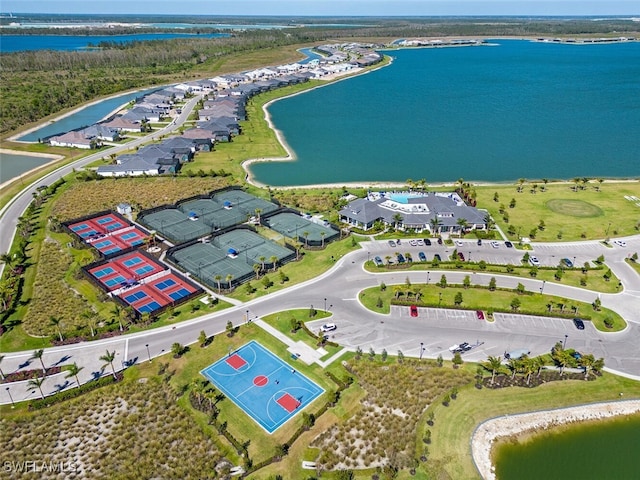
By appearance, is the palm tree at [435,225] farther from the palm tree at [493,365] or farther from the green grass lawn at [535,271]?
the palm tree at [493,365]

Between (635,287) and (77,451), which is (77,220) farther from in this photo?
(635,287)

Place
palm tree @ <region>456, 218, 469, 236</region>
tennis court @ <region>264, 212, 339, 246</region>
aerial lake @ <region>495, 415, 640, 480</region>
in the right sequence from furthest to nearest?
palm tree @ <region>456, 218, 469, 236</region>
tennis court @ <region>264, 212, 339, 246</region>
aerial lake @ <region>495, 415, 640, 480</region>

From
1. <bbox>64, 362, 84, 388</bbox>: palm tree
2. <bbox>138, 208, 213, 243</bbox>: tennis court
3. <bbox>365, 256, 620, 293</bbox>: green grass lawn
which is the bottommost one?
<bbox>64, 362, 84, 388</bbox>: palm tree

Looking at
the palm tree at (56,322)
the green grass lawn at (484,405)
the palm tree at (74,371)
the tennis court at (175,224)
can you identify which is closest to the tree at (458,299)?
the green grass lawn at (484,405)

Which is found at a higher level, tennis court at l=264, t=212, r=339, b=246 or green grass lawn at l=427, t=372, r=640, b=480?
tennis court at l=264, t=212, r=339, b=246

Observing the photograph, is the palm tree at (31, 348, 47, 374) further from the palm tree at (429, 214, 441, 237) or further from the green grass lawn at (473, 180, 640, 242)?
the green grass lawn at (473, 180, 640, 242)

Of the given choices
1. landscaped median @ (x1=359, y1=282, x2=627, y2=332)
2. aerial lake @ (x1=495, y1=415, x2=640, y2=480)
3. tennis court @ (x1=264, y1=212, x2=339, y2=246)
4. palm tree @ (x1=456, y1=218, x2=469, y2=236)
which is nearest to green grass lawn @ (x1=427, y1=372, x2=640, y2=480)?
aerial lake @ (x1=495, y1=415, x2=640, y2=480)
